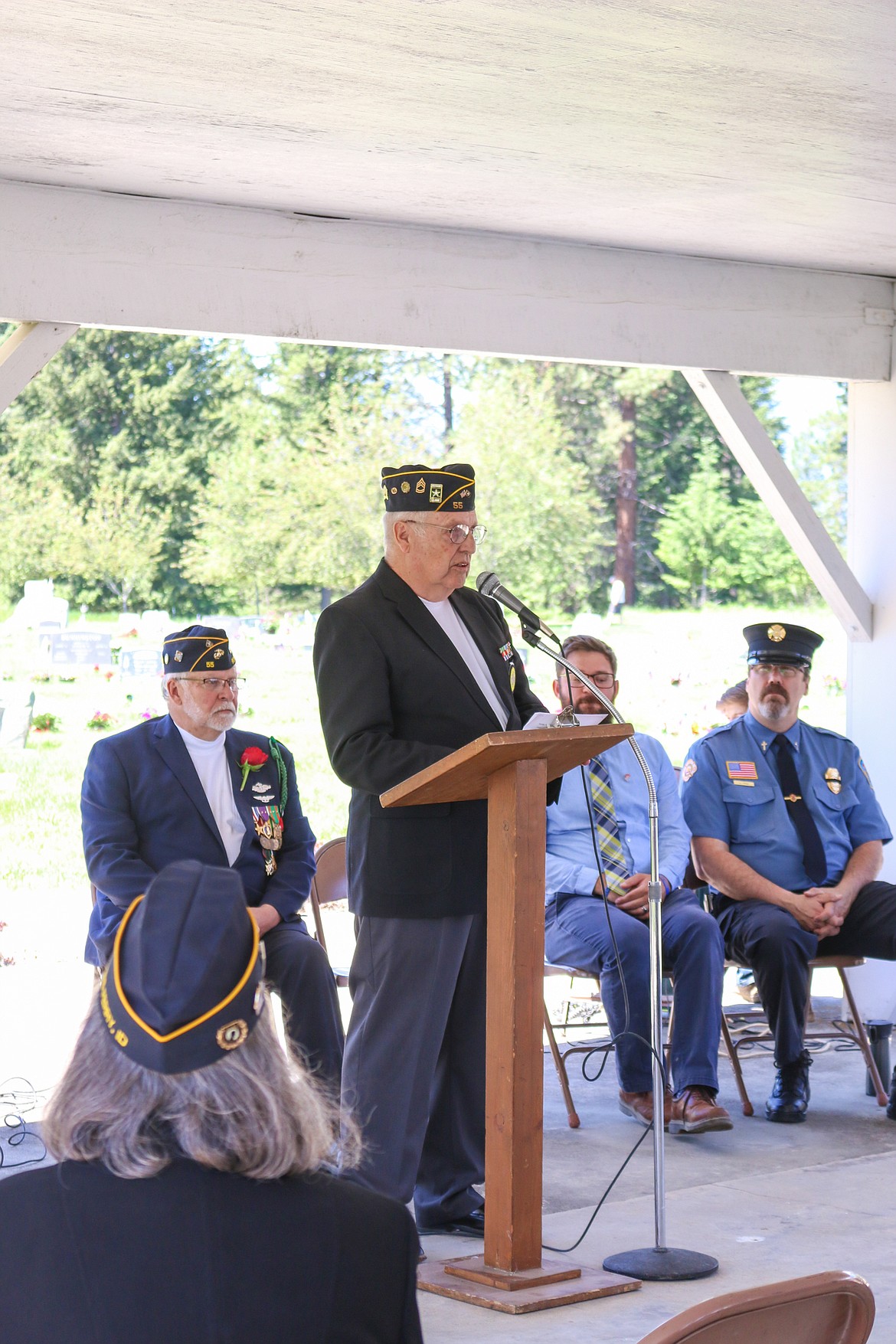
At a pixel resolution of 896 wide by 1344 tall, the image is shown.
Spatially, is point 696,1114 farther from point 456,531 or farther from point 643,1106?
point 456,531

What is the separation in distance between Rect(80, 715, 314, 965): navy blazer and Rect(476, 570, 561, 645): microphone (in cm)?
146

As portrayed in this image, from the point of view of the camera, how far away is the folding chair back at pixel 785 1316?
142cm

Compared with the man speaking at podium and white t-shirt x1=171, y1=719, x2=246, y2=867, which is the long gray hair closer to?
the man speaking at podium

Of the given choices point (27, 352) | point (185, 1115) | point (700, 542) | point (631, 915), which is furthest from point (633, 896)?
point (700, 542)

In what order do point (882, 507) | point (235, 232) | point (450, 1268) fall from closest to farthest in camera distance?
point (450, 1268) → point (235, 232) → point (882, 507)

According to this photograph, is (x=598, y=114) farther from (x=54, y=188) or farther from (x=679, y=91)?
(x=54, y=188)

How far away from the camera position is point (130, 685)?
11.8 meters

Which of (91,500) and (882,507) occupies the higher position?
(91,500)

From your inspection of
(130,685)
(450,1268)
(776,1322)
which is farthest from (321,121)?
(130,685)

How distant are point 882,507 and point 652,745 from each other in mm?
1609

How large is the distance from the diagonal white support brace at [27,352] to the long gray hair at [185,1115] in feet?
10.9

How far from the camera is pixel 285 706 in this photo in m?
12.5

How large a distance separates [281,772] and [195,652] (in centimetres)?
44

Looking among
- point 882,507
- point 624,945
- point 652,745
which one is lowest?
point 624,945
